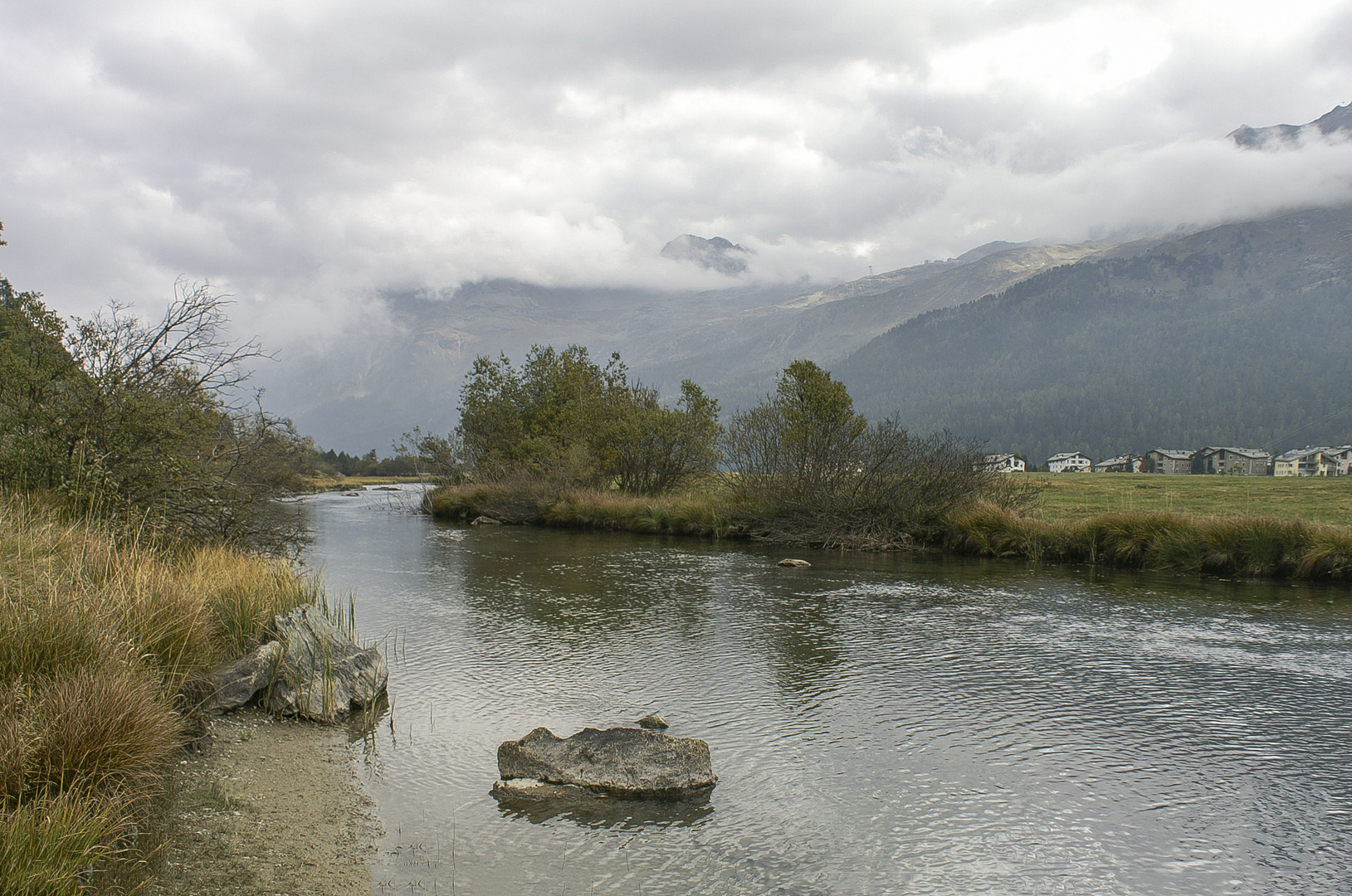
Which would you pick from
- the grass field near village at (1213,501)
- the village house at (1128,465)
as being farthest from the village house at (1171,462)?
the grass field near village at (1213,501)

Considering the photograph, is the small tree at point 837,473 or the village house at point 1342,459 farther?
the village house at point 1342,459

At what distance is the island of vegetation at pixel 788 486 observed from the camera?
2088 cm

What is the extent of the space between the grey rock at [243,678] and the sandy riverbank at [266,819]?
0.16 meters

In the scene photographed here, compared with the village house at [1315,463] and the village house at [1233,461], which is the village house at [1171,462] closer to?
the village house at [1233,461]

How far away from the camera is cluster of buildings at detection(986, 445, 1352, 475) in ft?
345

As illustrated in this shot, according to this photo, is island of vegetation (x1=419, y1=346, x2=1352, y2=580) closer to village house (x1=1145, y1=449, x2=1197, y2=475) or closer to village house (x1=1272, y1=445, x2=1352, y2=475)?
village house (x1=1272, y1=445, x2=1352, y2=475)

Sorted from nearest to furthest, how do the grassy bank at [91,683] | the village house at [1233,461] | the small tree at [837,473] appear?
1. the grassy bank at [91,683]
2. the small tree at [837,473]
3. the village house at [1233,461]

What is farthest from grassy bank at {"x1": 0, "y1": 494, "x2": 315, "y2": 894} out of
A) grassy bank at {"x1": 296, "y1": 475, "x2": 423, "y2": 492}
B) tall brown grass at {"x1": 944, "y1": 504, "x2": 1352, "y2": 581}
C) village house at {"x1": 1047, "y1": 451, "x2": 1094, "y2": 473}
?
village house at {"x1": 1047, "y1": 451, "x2": 1094, "y2": 473}

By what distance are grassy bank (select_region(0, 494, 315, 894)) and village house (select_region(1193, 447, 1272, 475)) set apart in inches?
4865

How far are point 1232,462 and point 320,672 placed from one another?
429 ft

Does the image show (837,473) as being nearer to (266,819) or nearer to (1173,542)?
(1173,542)

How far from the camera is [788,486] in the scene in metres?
29.7

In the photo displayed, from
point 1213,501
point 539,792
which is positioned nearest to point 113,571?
point 539,792

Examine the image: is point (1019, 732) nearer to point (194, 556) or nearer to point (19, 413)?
point (194, 556)
